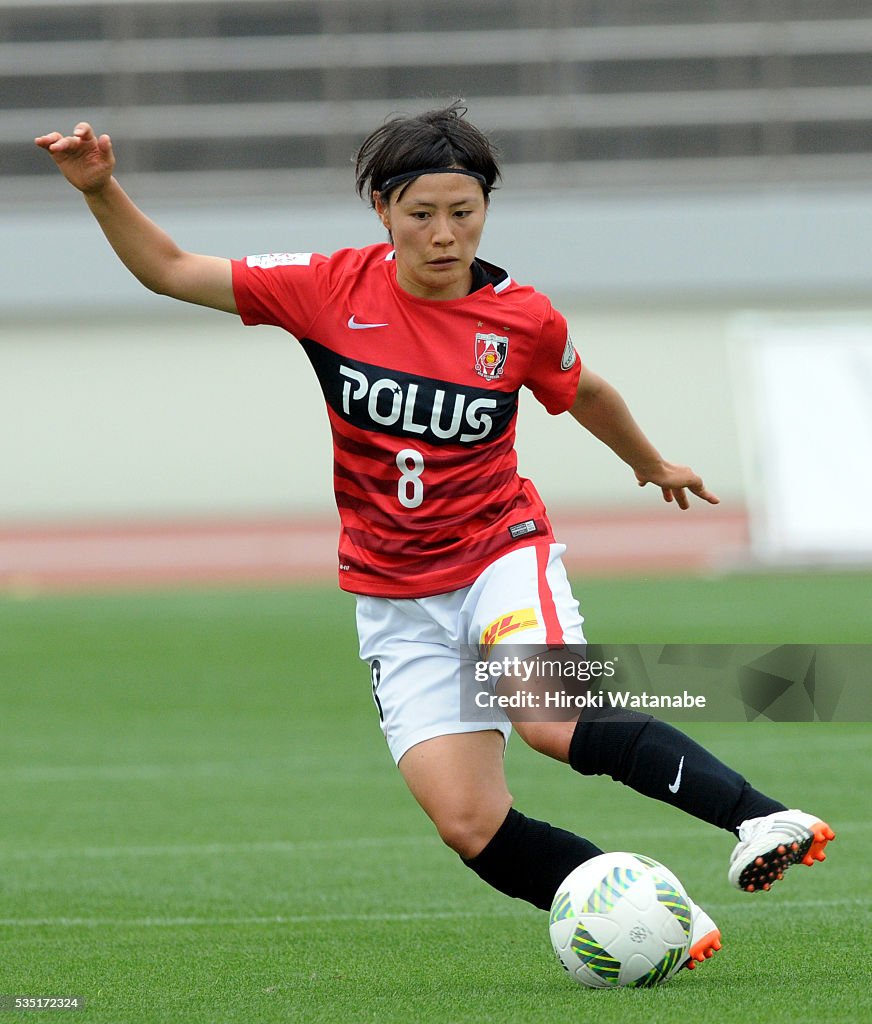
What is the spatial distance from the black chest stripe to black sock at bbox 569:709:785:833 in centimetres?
Result: 75

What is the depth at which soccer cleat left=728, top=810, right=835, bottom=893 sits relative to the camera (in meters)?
3.48

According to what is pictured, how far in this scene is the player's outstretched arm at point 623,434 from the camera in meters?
4.41

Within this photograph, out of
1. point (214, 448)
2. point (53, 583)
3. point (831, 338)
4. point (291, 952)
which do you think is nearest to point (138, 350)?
point (214, 448)

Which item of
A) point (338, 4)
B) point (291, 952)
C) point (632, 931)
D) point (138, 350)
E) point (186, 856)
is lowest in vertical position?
point (138, 350)

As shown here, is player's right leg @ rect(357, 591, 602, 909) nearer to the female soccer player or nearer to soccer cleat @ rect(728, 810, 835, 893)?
the female soccer player

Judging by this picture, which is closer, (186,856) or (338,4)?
(186,856)

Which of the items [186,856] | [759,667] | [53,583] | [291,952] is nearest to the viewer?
[291,952]

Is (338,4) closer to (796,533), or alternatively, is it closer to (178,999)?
(796,533)

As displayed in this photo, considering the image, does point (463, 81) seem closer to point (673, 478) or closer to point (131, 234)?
point (673, 478)

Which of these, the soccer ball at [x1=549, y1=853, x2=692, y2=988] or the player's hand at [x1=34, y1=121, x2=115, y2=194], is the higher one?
the player's hand at [x1=34, y1=121, x2=115, y2=194]

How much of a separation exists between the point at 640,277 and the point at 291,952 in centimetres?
2062

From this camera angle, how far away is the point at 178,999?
3.85 m

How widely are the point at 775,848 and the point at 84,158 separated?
83.3 inches

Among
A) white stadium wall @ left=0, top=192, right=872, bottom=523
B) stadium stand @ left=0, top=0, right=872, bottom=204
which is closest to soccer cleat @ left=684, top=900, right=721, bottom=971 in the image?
white stadium wall @ left=0, top=192, right=872, bottom=523
